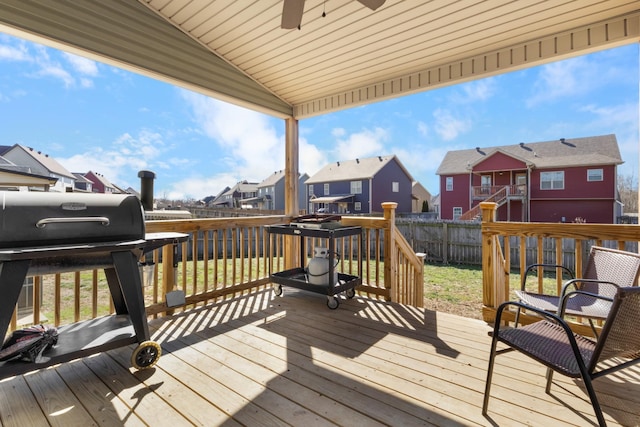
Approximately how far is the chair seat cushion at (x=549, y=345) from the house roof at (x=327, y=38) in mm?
2593

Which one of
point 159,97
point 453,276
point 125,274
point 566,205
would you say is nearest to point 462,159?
point 566,205

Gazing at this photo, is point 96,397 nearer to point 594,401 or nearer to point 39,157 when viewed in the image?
point 594,401

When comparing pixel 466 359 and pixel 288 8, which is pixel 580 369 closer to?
pixel 466 359

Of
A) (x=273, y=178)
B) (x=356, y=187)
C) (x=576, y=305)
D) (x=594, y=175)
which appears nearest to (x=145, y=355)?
(x=576, y=305)

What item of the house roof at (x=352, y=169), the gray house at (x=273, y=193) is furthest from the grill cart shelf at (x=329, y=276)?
the gray house at (x=273, y=193)

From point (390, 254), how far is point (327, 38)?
256 centimetres

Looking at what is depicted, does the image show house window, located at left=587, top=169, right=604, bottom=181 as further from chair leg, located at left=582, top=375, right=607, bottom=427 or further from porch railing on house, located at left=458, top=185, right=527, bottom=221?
chair leg, located at left=582, top=375, right=607, bottom=427

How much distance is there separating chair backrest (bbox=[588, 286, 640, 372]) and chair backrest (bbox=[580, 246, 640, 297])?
94 centimetres

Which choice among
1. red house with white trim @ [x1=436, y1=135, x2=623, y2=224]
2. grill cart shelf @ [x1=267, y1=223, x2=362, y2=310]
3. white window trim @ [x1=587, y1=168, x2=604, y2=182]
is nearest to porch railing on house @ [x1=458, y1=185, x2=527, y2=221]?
red house with white trim @ [x1=436, y1=135, x2=623, y2=224]

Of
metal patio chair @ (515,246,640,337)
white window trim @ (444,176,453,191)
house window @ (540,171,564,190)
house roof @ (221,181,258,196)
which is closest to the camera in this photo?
metal patio chair @ (515,246,640,337)

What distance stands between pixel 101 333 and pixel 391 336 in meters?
2.20

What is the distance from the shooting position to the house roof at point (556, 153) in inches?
562

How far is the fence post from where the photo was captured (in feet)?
12.2

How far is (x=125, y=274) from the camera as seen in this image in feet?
6.64
